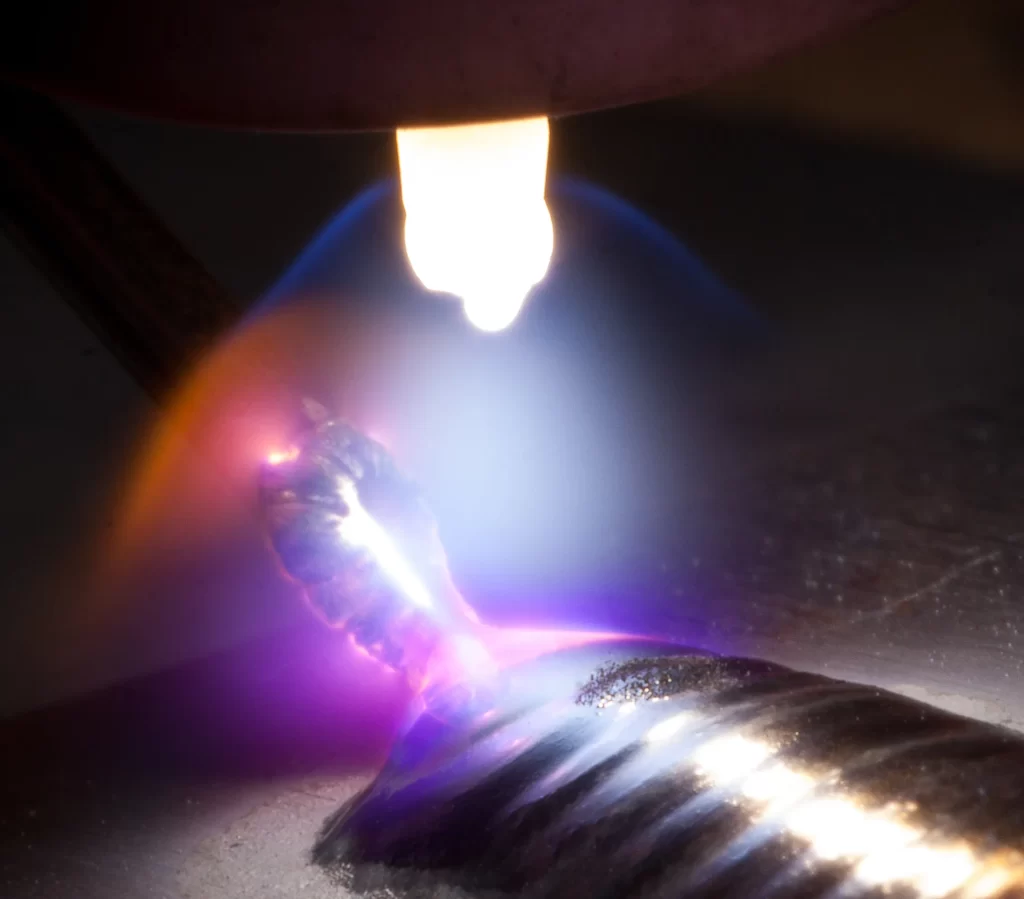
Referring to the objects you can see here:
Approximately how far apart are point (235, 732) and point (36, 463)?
0.62 m

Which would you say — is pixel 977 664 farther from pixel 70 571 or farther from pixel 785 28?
pixel 70 571

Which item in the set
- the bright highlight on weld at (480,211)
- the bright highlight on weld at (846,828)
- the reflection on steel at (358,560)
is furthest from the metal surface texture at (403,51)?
the reflection on steel at (358,560)

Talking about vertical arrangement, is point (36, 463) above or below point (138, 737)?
above

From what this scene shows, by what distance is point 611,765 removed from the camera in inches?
23.9

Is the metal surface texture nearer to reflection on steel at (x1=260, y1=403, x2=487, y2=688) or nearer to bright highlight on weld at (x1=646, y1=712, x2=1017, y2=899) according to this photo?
bright highlight on weld at (x1=646, y1=712, x2=1017, y2=899)

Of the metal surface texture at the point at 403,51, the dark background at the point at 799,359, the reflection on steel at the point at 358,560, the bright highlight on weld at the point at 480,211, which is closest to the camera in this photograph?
the metal surface texture at the point at 403,51

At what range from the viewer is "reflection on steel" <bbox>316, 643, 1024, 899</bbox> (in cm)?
51

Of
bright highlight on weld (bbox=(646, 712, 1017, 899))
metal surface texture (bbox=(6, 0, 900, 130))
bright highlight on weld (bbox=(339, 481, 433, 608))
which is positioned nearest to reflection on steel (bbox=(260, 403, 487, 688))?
bright highlight on weld (bbox=(339, 481, 433, 608))

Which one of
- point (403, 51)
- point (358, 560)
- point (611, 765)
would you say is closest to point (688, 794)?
point (611, 765)

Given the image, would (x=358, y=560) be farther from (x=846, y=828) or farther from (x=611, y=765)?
(x=846, y=828)

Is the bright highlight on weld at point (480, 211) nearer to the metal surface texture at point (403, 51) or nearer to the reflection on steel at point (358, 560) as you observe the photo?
the metal surface texture at point (403, 51)

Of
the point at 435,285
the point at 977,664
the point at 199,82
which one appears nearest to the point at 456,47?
the point at 199,82

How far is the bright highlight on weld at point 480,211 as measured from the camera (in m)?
0.41

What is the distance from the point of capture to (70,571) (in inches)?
46.2
